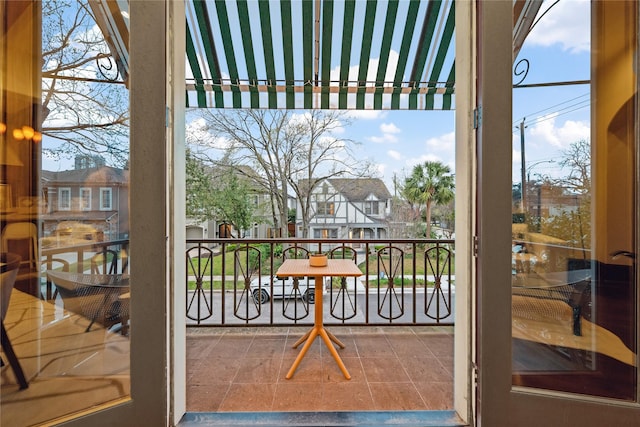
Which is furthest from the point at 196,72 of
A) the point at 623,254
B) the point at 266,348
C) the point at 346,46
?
the point at 623,254

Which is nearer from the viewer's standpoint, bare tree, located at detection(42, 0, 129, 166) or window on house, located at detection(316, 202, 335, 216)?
bare tree, located at detection(42, 0, 129, 166)

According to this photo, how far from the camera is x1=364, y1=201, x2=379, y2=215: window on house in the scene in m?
9.00

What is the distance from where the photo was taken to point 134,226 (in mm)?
1308

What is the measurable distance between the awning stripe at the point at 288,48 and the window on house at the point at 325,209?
516cm

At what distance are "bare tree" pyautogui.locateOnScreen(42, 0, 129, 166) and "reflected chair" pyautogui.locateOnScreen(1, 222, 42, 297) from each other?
38 centimetres

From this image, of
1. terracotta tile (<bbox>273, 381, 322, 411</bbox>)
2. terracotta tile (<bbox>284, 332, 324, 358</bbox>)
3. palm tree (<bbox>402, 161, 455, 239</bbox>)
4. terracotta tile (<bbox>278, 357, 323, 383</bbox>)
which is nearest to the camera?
terracotta tile (<bbox>273, 381, 322, 411</bbox>)

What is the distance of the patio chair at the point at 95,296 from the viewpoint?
1358mm

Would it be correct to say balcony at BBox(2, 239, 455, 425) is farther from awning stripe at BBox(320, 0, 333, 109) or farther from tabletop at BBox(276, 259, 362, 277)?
awning stripe at BBox(320, 0, 333, 109)

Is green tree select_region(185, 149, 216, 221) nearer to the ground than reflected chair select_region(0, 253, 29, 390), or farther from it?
farther from it

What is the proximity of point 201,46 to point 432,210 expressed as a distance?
30.2ft

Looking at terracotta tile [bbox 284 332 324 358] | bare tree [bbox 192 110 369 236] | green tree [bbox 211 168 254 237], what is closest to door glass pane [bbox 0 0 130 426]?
terracotta tile [bbox 284 332 324 358]

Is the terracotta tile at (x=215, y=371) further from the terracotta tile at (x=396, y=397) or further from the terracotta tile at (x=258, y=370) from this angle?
the terracotta tile at (x=396, y=397)

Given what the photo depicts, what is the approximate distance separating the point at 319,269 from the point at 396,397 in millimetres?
997

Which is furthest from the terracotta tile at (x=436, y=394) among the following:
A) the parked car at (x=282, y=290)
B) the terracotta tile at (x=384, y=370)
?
the parked car at (x=282, y=290)
